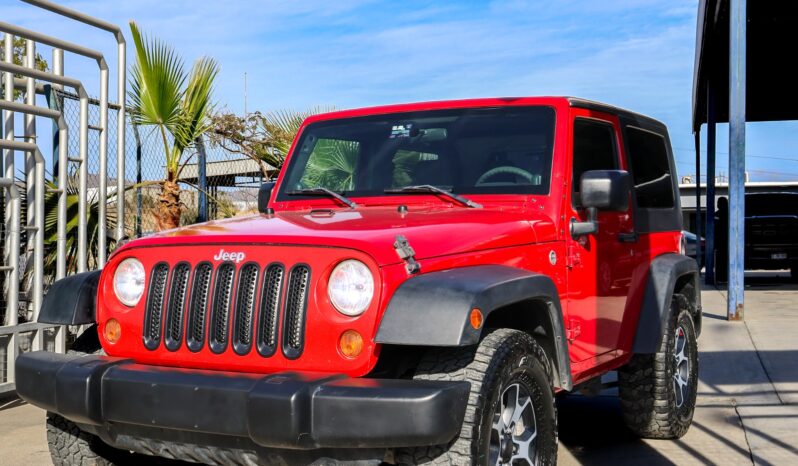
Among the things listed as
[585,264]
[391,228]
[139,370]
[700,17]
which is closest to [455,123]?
[585,264]

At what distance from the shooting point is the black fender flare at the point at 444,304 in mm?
3150

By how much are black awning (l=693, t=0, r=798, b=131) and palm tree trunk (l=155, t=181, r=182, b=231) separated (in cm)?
828

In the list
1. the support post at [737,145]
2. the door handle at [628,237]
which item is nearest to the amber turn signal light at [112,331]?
the door handle at [628,237]

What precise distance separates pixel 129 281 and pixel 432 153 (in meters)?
1.75

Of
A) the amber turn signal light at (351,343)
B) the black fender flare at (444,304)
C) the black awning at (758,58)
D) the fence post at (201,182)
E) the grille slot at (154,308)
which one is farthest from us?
the black awning at (758,58)

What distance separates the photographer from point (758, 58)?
17.8 metres

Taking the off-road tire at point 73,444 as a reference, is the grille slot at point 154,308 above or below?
above

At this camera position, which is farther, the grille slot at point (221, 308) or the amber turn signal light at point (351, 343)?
the grille slot at point (221, 308)

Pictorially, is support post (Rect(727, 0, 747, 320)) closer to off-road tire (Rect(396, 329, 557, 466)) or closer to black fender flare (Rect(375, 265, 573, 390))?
off-road tire (Rect(396, 329, 557, 466))

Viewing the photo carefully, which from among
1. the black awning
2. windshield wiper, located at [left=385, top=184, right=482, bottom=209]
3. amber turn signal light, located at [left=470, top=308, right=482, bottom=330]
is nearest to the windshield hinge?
amber turn signal light, located at [left=470, top=308, right=482, bottom=330]

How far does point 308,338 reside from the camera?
11.0 ft

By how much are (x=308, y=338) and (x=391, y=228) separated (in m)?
0.59

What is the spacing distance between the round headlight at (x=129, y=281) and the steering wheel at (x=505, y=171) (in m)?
1.73

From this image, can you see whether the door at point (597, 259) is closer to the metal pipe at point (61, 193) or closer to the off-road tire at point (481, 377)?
the off-road tire at point (481, 377)
